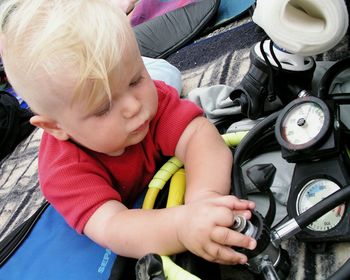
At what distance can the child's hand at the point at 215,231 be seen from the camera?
0.53 metres

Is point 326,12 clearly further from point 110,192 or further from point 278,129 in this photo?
point 110,192

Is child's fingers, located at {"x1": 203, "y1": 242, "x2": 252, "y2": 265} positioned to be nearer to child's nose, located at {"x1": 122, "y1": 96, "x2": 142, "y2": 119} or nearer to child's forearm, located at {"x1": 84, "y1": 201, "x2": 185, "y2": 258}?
child's forearm, located at {"x1": 84, "y1": 201, "x2": 185, "y2": 258}

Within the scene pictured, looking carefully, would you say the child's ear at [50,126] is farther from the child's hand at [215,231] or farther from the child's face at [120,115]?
the child's hand at [215,231]

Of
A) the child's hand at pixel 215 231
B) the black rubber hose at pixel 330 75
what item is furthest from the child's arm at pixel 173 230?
the black rubber hose at pixel 330 75

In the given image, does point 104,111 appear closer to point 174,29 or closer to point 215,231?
point 215,231

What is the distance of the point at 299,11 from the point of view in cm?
69

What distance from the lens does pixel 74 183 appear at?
70 cm

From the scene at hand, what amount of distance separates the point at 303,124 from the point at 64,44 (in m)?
0.31

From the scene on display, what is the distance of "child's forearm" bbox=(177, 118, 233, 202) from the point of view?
655 mm

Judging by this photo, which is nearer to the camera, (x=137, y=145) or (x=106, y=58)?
(x=106, y=58)

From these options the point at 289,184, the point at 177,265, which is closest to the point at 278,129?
the point at 289,184

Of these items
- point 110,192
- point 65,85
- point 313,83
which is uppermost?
point 65,85

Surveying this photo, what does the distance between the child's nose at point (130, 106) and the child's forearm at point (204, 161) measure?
0.12 meters

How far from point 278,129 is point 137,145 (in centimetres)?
23
